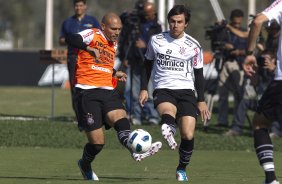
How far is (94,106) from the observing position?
520 inches

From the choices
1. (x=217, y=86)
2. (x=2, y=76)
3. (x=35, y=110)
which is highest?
(x=217, y=86)

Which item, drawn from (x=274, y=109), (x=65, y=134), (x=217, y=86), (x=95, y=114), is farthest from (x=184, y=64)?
(x=217, y=86)

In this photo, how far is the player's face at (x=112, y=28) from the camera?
13.3 metres

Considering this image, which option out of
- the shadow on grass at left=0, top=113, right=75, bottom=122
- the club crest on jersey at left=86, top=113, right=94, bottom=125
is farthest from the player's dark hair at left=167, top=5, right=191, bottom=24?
the shadow on grass at left=0, top=113, right=75, bottom=122

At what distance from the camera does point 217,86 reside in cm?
2130

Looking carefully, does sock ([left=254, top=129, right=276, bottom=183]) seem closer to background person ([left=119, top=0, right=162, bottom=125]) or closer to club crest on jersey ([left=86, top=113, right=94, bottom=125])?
club crest on jersey ([left=86, top=113, right=94, bottom=125])

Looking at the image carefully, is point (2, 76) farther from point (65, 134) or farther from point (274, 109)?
point (274, 109)

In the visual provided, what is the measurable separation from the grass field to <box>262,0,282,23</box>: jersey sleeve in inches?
100

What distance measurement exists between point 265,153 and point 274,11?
1.50 meters

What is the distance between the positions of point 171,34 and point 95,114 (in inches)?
56.0

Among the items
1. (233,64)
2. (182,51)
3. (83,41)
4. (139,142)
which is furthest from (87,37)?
(233,64)

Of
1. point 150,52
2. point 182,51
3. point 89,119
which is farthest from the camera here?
point 150,52

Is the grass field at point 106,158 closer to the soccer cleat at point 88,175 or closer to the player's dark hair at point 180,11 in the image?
the soccer cleat at point 88,175

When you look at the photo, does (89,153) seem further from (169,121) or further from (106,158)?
(106,158)
